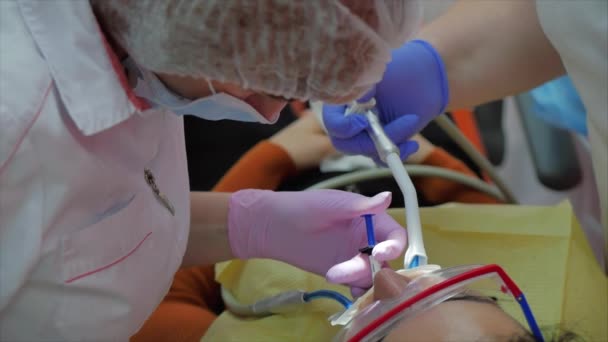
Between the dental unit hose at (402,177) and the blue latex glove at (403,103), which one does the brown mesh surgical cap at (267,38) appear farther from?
the blue latex glove at (403,103)

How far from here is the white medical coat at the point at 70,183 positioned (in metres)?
0.75

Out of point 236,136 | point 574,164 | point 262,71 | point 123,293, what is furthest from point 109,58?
point 574,164

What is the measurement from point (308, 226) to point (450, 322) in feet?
1.19

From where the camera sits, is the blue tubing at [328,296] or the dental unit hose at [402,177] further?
the blue tubing at [328,296]

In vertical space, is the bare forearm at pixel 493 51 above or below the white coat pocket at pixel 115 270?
above

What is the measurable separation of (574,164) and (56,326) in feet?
4.19

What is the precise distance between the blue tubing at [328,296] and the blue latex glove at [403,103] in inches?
10.3

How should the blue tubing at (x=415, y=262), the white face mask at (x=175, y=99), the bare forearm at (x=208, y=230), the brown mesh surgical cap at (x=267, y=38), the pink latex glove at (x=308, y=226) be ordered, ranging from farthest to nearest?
the bare forearm at (x=208, y=230), the pink latex glove at (x=308, y=226), the blue tubing at (x=415, y=262), the white face mask at (x=175, y=99), the brown mesh surgical cap at (x=267, y=38)

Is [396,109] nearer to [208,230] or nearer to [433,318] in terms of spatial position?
[208,230]

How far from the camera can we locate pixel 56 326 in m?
0.83

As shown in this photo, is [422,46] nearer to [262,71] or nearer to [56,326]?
[262,71]

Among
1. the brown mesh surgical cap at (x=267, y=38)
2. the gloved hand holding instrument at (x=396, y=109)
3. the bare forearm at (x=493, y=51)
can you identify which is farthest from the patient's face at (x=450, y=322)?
the bare forearm at (x=493, y=51)

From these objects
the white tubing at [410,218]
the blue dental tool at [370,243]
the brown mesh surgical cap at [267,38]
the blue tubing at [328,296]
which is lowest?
the blue tubing at [328,296]

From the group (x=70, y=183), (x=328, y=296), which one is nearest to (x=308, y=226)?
(x=328, y=296)
